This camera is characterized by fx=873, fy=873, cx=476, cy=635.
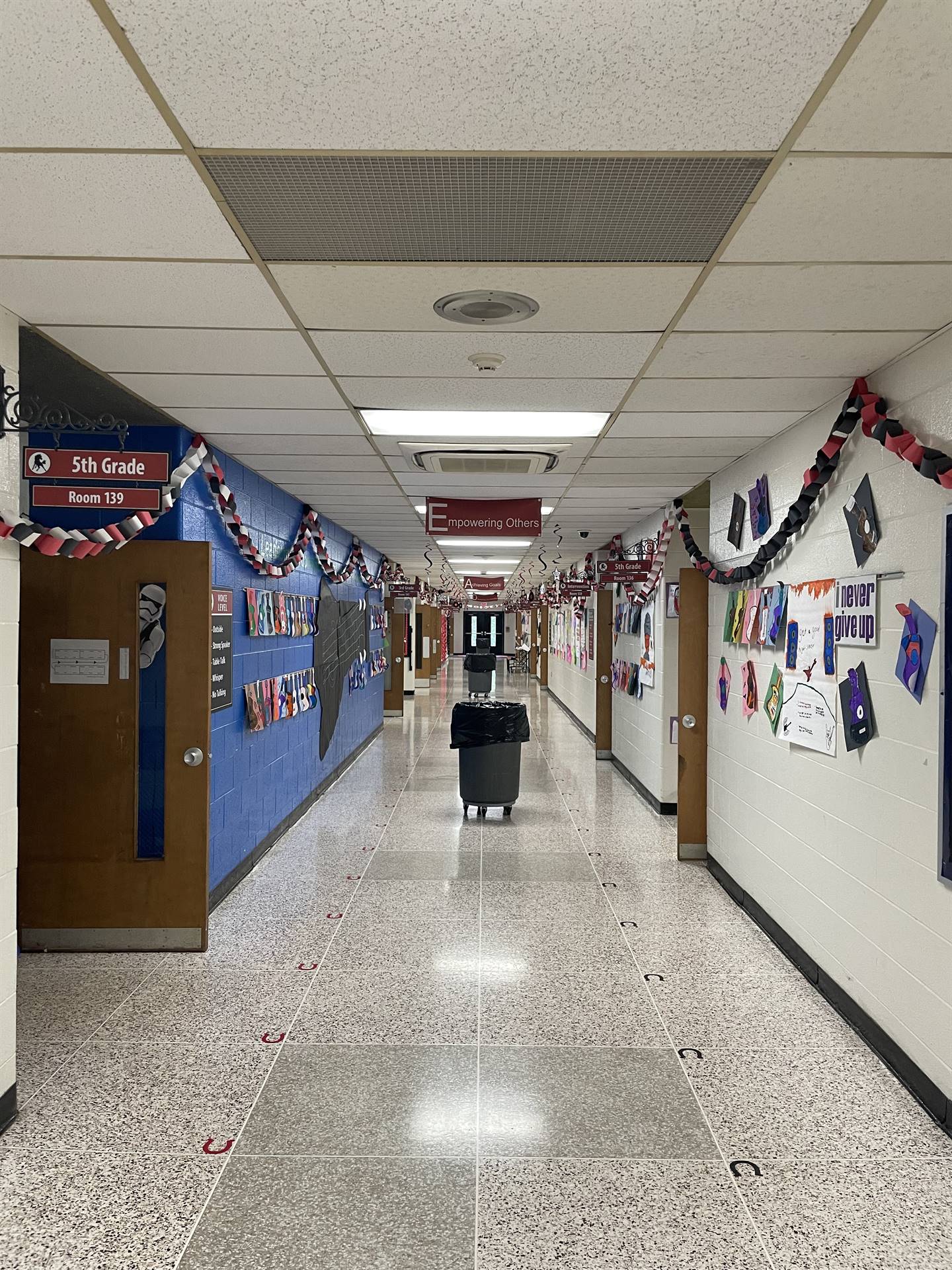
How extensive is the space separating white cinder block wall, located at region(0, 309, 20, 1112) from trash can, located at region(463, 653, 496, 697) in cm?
1682

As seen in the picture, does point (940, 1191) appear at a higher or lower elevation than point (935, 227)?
lower

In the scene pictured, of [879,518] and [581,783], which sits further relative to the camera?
[581,783]

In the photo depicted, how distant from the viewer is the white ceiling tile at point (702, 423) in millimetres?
4477

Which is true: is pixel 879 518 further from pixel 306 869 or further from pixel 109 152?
pixel 306 869

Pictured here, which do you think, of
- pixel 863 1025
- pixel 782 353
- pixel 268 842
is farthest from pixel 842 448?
pixel 268 842

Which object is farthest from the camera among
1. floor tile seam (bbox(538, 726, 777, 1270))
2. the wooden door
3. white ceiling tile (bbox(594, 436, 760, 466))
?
the wooden door

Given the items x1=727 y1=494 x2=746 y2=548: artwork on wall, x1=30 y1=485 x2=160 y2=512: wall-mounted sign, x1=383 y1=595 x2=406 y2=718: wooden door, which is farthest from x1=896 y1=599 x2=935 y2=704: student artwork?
x1=383 y1=595 x2=406 y2=718: wooden door

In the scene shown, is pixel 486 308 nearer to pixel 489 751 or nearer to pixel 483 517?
pixel 483 517

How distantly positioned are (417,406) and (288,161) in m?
2.34

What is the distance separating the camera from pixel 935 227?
2359 millimetres

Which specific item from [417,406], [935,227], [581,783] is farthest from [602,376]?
[581,783]

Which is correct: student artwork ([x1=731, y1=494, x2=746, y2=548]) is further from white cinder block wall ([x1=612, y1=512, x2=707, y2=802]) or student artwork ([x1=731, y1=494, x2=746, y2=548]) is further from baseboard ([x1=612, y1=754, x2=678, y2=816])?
baseboard ([x1=612, y1=754, x2=678, y2=816])

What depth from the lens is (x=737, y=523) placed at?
5.80 meters

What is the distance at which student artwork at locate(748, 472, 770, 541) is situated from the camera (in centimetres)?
517
